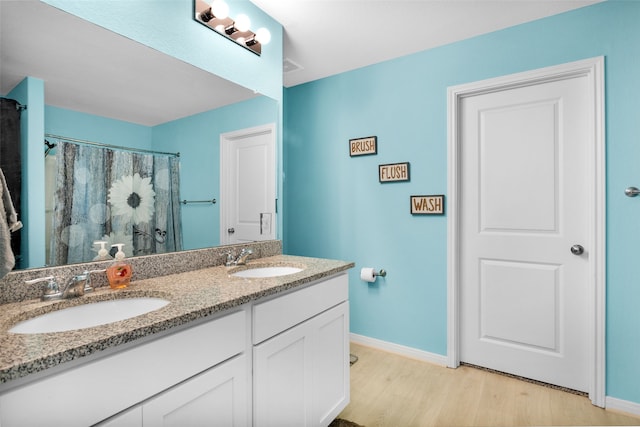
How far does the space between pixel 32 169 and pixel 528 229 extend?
2.54 meters

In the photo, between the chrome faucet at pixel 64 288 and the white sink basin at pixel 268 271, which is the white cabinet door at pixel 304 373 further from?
the chrome faucet at pixel 64 288

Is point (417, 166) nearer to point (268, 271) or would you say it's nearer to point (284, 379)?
point (268, 271)

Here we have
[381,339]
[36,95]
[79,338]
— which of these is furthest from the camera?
[381,339]

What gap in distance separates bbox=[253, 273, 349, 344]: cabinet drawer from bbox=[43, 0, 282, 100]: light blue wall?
119 centimetres

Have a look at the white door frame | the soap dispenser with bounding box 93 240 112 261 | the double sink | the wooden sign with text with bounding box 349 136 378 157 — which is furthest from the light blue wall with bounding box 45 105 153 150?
the white door frame

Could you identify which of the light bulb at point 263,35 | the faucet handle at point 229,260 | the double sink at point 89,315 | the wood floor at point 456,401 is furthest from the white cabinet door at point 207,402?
the light bulb at point 263,35

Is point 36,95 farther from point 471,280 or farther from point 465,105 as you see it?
point 471,280

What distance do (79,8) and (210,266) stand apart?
45.8 inches

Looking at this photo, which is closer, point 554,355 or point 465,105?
point 554,355

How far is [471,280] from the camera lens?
2338 mm

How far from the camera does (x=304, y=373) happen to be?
142 centimetres

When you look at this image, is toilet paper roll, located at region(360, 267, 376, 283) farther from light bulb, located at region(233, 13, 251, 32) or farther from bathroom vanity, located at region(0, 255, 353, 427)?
light bulb, located at region(233, 13, 251, 32)

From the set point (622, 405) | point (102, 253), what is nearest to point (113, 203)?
point (102, 253)

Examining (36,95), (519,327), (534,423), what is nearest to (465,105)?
(519,327)
